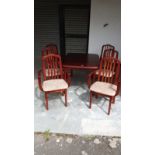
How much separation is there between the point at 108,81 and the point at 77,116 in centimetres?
91

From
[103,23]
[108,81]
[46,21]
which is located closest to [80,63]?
[108,81]

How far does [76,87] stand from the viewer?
3721mm

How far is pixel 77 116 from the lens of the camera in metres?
2.78

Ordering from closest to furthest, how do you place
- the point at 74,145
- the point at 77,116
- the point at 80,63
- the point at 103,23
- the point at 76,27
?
1. the point at 74,145
2. the point at 77,116
3. the point at 80,63
4. the point at 103,23
5. the point at 76,27

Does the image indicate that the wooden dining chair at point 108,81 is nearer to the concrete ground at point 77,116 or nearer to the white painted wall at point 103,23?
the concrete ground at point 77,116

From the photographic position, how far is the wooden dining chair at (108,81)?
2.73 metres

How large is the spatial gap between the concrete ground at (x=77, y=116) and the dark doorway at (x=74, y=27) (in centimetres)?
201

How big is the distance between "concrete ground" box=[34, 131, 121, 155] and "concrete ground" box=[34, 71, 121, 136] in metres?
0.09

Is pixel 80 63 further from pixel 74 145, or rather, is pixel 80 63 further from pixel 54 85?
pixel 74 145

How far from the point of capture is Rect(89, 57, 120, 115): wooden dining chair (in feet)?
8.96

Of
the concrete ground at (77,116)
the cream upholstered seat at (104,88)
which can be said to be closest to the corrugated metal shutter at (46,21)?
the concrete ground at (77,116)
